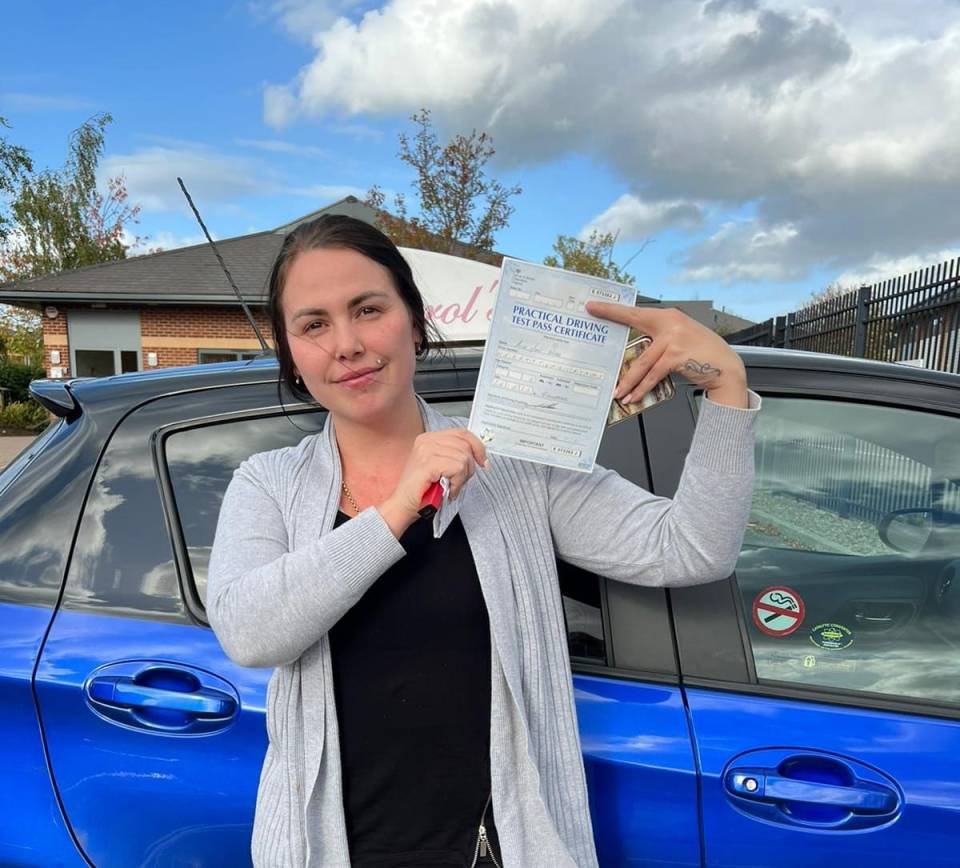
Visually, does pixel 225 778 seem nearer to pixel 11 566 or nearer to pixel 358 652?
pixel 358 652

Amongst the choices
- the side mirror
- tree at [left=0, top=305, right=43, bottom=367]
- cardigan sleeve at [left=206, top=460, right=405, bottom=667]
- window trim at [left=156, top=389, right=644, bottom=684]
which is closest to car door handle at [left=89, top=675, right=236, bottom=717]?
window trim at [left=156, top=389, right=644, bottom=684]

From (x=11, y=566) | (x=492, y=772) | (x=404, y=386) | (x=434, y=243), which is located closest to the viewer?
(x=492, y=772)

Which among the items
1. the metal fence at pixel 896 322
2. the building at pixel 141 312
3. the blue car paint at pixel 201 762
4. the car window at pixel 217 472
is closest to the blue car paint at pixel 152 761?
the blue car paint at pixel 201 762

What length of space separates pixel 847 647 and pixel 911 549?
332 mm

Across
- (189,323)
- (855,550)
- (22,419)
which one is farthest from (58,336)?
(855,550)

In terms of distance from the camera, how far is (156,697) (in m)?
1.37

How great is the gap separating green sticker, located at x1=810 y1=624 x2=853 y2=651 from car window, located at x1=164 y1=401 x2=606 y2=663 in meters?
0.46

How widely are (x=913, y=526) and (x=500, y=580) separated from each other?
107cm

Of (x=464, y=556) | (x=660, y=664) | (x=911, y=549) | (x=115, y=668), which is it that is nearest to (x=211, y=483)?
(x=115, y=668)

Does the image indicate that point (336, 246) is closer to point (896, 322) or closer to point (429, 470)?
point (429, 470)

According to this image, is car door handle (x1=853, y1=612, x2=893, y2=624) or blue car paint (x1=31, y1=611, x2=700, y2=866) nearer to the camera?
blue car paint (x1=31, y1=611, x2=700, y2=866)

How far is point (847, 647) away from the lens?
57.8 inches

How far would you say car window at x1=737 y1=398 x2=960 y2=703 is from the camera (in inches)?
56.6

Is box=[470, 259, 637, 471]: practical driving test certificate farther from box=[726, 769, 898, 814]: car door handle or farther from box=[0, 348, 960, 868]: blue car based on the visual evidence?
box=[726, 769, 898, 814]: car door handle
